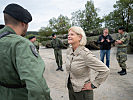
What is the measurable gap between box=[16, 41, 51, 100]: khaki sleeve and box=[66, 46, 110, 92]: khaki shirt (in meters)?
0.76

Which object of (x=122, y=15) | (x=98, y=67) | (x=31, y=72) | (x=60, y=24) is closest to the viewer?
(x=31, y=72)

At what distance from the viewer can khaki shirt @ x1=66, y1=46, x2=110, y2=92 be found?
141cm

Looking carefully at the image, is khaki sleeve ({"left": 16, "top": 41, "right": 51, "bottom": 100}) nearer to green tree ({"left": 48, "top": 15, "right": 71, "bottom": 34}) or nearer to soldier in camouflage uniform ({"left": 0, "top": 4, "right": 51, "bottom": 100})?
soldier in camouflage uniform ({"left": 0, "top": 4, "right": 51, "bottom": 100})

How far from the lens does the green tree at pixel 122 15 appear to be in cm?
1599

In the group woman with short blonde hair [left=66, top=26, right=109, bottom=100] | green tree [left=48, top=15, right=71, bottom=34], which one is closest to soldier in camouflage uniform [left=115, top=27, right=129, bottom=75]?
woman with short blonde hair [left=66, top=26, right=109, bottom=100]

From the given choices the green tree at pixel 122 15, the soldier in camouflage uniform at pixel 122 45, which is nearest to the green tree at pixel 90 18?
the green tree at pixel 122 15

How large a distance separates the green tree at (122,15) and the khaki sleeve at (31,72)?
18.5 meters

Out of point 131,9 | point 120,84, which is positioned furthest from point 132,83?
point 131,9

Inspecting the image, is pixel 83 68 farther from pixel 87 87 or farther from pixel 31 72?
pixel 31 72

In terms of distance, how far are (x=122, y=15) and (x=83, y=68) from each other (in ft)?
60.1

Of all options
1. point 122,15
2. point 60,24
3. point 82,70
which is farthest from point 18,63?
point 60,24

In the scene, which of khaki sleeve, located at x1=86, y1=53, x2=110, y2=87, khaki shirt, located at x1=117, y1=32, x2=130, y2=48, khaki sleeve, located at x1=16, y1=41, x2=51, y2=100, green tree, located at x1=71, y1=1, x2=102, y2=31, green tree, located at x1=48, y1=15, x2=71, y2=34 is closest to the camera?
khaki sleeve, located at x1=16, y1=41, x2=51, y2=100

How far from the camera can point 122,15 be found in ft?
54.9

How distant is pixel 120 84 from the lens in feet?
11.2
